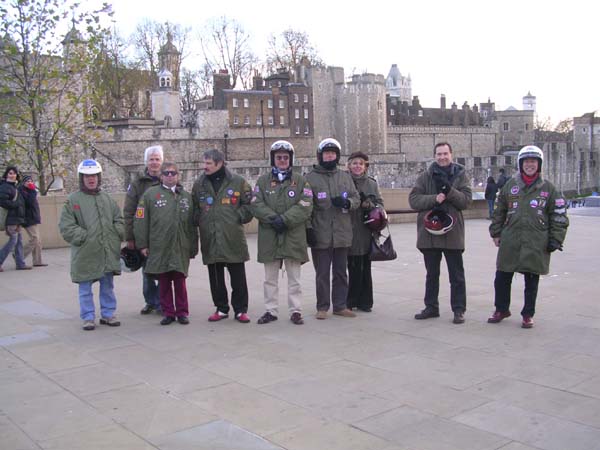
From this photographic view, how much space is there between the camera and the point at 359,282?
8023 millimetres

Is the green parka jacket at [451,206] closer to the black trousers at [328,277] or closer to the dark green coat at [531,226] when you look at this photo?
the dark green coat at [531,226]

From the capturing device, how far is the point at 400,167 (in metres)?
51.8

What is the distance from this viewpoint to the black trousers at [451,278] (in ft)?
24.1

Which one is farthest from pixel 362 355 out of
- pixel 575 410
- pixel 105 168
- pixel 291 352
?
pixel 105 168

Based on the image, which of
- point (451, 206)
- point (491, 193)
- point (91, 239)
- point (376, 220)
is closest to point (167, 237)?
point (91, 239)

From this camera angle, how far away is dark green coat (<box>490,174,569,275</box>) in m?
6.97

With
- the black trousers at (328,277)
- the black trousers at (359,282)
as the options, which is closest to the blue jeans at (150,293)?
the black trousers at (328,277)

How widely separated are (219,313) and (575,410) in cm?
398

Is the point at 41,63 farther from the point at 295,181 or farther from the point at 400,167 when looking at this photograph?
the point at 400,167

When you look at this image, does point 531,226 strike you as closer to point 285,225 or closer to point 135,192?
point 285,225

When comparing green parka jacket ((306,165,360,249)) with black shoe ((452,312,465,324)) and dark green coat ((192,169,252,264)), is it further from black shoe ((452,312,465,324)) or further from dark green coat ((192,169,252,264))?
black shoe ((452,312,465,324))

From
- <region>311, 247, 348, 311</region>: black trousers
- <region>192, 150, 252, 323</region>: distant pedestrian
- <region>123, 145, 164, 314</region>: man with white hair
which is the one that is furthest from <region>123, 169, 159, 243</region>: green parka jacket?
<region>311, 247, 348, 311</region>: black trousers

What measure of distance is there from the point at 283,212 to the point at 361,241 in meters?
1.01

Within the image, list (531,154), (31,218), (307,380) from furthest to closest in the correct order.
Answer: (31,218) → (531,154) → (307,380)
